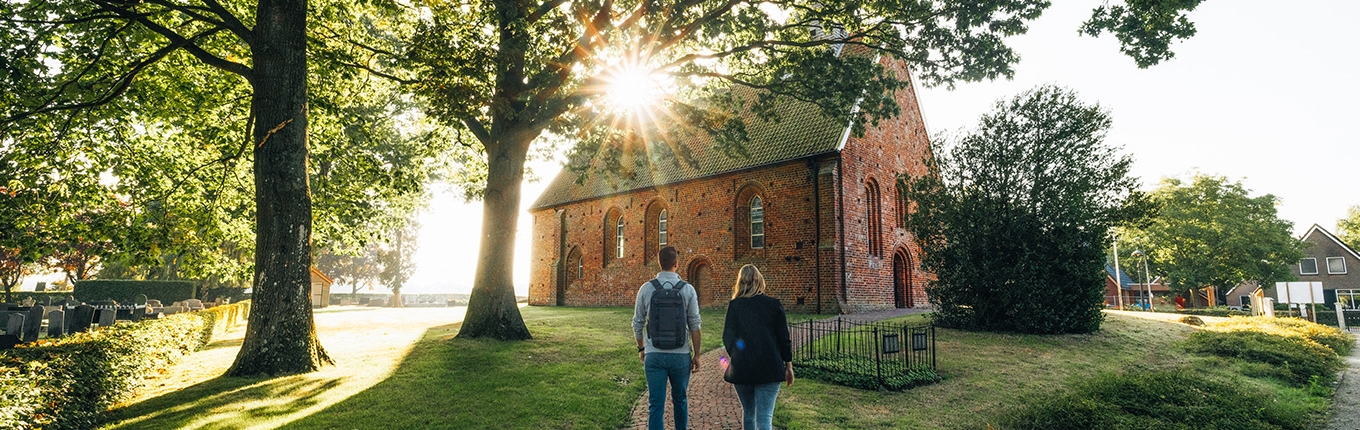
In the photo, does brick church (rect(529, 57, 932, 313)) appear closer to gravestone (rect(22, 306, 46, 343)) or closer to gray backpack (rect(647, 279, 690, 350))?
gravestone (rect(22, 306, 46, 343))

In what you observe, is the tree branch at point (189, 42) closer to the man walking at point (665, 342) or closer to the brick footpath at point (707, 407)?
the brick footpath at point (707, 407)

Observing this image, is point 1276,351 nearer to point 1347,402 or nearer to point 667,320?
point 1347,402

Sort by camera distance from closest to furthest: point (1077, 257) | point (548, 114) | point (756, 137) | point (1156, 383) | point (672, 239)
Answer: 1. point (1156, 383)
2. point (548, 114)
3. point (1077, 257)
4. point (756, 137)
5. point (672, 239)

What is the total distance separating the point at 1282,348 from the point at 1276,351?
61 centimetres

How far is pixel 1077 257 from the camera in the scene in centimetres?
1425

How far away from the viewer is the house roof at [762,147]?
20.7 meters

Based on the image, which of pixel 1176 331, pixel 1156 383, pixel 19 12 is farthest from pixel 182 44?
pixel 1176 331

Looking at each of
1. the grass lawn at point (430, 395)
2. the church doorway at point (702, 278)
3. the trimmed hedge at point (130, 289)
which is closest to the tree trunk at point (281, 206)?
the grass lawn at point (430, 395)

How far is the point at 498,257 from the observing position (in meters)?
13.4

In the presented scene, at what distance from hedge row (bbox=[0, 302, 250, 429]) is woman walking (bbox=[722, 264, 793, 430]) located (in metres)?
5.76

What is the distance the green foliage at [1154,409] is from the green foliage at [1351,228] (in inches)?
2781

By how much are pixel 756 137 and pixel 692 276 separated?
20.8ft

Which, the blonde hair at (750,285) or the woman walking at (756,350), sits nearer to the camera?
the woman walking at (756,350)

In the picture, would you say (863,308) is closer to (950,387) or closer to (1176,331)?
(1176,331)
